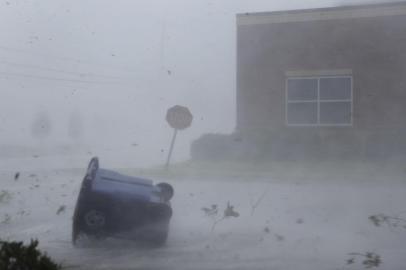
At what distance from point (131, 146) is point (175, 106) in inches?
20.5

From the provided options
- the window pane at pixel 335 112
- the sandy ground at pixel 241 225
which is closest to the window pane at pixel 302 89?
the window pane at pixel 335 112

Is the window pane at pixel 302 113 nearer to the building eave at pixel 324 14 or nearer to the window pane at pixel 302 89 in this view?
the window pane at pixel 302 89

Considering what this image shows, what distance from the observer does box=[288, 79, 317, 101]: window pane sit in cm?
573

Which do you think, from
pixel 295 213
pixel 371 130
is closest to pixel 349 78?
pixel 371 130

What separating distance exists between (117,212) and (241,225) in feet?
2.72

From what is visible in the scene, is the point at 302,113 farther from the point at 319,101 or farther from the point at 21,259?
the point at 21,259

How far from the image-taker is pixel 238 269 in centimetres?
337

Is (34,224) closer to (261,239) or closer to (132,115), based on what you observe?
(132,115)

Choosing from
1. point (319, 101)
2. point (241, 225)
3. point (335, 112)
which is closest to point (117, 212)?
point (241, 225)

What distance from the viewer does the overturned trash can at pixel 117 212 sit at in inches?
146

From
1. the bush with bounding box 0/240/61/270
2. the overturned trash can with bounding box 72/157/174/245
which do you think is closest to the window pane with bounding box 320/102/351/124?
the overturned trash can with bounding box 72/157/174/245

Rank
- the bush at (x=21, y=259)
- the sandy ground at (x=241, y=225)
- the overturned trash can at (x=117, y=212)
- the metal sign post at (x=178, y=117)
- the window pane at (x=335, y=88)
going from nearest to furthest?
the bush at (x=21, y=259) → the sandy ground at (x=241, y=225) → the overturned trash can at (x=117, y=212) → the metal sign post at (x=178, y=117) → the window pane at (x=335, y=88)

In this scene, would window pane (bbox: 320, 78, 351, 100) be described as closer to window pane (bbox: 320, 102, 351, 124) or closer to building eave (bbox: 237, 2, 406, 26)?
window pane (bbox: 320, 102, 351, 124)

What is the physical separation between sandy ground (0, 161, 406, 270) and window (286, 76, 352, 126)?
875 millimetres
